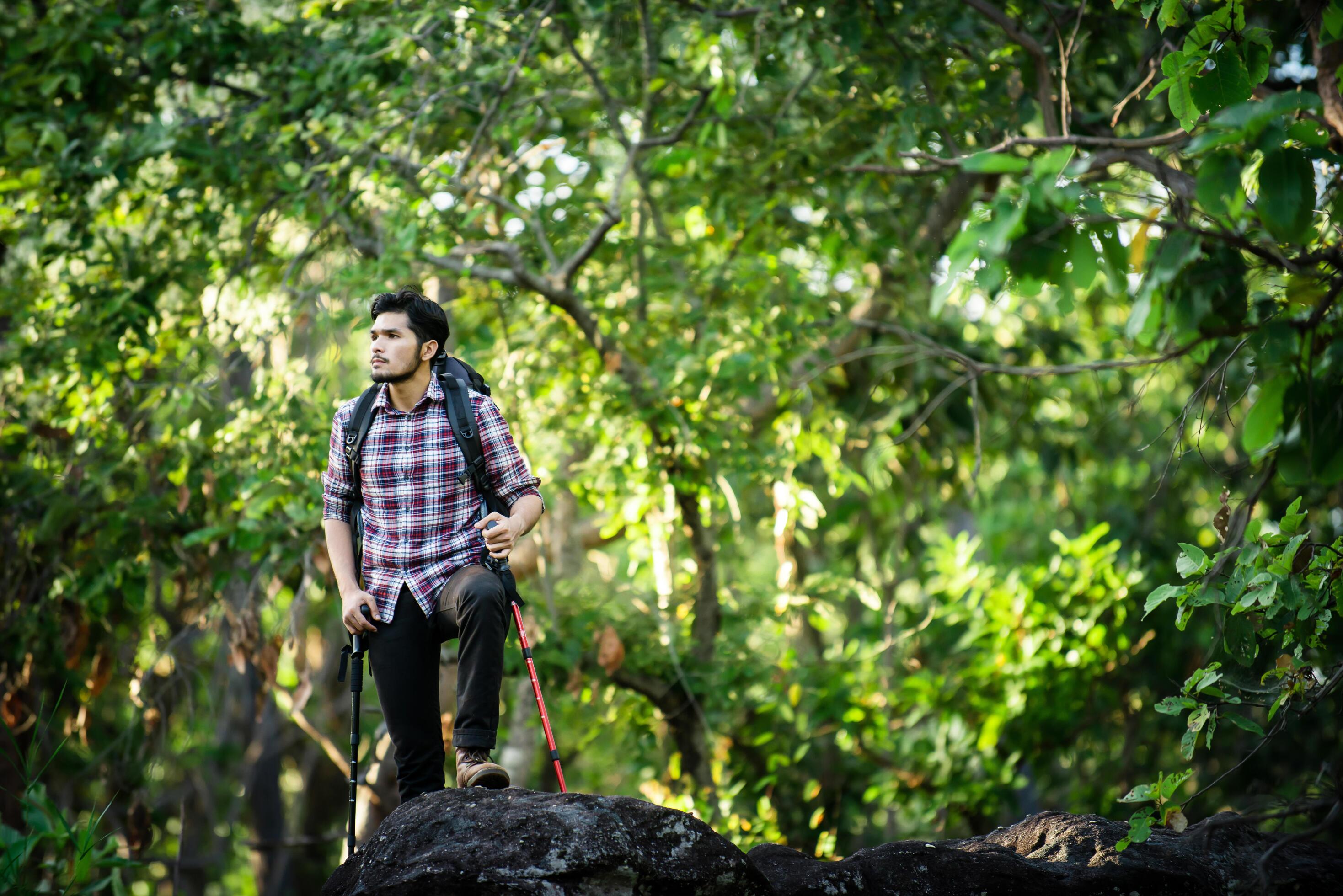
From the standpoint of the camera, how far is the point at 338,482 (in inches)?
131

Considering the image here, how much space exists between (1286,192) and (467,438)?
213 centimetres

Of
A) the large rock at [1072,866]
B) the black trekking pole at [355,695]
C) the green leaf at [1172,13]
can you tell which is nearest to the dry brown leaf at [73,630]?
the black trekking pole at [355,695]

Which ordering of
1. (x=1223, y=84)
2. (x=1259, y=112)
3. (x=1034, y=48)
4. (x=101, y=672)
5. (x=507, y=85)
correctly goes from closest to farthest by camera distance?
(x=1259, y=112), (x=1223, y=84), (x=1034, y=48), (x=507, y=85), (x=101, y=672)

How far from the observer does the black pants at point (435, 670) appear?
302cm

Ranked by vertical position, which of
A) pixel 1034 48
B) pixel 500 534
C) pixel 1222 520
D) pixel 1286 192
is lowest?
pixel 1222 520

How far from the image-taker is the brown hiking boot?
296 centimetres

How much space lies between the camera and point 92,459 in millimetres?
5684

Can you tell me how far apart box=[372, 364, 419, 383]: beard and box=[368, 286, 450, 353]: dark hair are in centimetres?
8

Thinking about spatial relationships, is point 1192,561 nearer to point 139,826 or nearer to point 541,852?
point 541,852

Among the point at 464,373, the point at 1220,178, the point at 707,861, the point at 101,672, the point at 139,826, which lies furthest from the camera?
the point at 139,826

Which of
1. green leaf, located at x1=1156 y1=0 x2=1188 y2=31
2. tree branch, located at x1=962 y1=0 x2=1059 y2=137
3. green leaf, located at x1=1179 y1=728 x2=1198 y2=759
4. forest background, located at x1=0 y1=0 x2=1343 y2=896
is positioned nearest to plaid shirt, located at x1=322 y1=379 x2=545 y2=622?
forest background, located at x1=0 y1=0 x2=1343 y2=896

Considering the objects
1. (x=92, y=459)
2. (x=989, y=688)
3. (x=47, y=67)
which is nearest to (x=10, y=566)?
(x=92, y=459)

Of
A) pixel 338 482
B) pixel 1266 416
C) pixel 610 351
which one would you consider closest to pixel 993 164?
pixel 1266 416

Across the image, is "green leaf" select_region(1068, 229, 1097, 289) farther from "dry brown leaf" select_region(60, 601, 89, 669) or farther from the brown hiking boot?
"dry brown leaf" select_region(60, 601, 89, 669)
